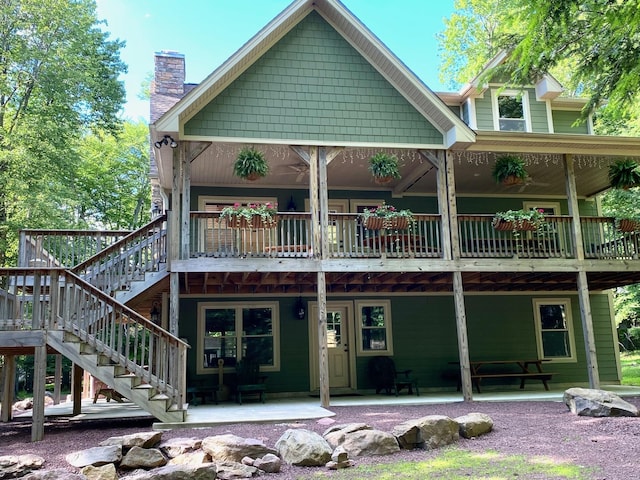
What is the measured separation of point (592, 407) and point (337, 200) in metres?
8.25

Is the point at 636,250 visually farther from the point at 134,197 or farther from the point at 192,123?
the point at 134,197

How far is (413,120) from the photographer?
12672 mm

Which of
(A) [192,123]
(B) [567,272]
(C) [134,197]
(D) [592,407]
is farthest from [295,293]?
(C) [134,197]

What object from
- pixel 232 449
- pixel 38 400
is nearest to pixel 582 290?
pixel 232 449

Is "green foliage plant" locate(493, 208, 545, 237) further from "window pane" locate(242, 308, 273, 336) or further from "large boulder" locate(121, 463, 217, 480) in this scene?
"large boulder" locate(121, 463, 217, 480)

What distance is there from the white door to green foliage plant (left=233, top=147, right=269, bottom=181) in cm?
451

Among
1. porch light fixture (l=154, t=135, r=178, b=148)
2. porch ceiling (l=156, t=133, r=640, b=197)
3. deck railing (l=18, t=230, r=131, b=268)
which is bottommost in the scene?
deck railing (l=18, t=230, r=131, b=268)

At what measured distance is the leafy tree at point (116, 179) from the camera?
93.0 ft

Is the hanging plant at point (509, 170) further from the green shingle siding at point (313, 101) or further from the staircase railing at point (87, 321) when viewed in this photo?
the staircase railing at point (87, 321)

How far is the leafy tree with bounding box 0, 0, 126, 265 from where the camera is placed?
727 inches

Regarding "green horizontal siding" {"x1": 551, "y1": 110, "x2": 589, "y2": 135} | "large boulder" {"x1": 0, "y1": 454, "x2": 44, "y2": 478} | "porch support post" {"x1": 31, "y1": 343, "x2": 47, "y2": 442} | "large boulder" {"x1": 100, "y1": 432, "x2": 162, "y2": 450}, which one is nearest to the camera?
"large boulder" {"x1": 0, "y1": 454, "x2": 44, "y2": 478}

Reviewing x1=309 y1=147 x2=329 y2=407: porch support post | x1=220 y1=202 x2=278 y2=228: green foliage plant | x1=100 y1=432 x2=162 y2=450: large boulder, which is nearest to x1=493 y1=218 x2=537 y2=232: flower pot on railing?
x1=309 y1=147 x2=329 y2=407: porch support post

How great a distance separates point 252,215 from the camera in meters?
11.3

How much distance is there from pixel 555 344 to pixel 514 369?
5.12ft
